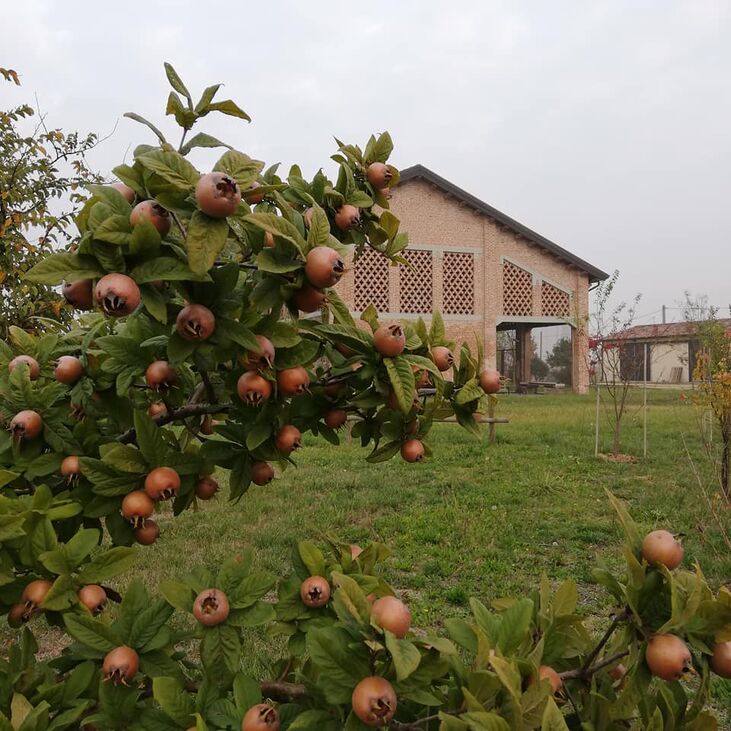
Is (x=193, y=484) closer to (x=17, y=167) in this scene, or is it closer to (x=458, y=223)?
(x=17, y=167)

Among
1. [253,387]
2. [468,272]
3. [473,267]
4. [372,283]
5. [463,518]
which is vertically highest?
[473,267]

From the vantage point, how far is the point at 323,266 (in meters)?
0.79

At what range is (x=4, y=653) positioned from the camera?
9.28ft

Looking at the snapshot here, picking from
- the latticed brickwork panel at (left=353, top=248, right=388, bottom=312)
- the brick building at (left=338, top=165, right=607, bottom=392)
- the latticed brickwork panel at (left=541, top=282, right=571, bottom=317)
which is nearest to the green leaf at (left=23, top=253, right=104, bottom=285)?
the latticed brickwork panel at (left=353, top=248, right=388, bottom=312)

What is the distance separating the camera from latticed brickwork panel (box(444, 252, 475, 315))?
18.2 meters

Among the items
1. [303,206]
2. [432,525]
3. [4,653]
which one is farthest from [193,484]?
[432,525]

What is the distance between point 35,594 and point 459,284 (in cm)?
1798

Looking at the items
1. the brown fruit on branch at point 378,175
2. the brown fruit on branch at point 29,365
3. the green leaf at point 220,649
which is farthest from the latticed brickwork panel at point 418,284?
the green leaf at point 220,649

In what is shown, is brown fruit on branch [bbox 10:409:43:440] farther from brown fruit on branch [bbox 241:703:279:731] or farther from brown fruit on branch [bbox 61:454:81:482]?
brown fruit on branch [bbox 241:703:279:731]

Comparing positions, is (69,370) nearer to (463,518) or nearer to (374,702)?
(374,702)

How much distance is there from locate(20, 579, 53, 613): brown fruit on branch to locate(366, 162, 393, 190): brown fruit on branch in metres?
0.92

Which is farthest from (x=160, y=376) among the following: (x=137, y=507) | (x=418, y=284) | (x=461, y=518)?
(x=418, y=284)

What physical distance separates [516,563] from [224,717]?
3.62 metres

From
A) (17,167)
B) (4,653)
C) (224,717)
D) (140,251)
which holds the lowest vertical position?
(4,653)
